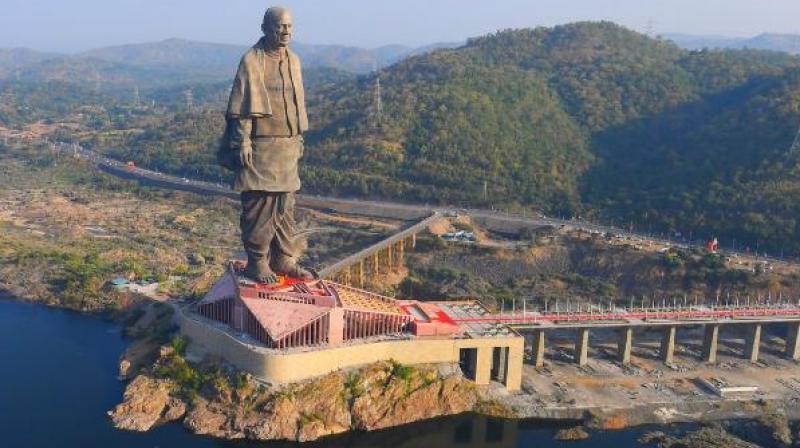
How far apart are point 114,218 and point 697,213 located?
75.6 metres

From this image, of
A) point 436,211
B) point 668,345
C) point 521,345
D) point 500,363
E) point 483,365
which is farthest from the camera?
point 436,211

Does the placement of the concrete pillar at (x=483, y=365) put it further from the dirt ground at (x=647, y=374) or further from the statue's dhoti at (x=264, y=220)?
the statue's dhoti at (x=264, y=220)

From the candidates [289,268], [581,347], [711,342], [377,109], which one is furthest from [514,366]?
[377,109]

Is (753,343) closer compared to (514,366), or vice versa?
(514,366)

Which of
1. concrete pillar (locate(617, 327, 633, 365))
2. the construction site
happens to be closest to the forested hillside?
the construction site

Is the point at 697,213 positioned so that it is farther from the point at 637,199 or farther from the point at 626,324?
the point at 626,324

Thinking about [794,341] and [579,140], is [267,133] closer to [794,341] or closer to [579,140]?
[794,341]

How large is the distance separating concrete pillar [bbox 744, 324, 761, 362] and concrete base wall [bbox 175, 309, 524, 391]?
21.3 metres

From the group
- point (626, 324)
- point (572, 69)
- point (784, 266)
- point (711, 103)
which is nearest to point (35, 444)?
point (626, 324)

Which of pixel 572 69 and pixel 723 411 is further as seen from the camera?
pixel 572 69

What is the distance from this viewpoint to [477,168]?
356ft

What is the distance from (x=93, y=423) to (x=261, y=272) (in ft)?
43.4

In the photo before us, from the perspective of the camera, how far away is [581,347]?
54.7 metres

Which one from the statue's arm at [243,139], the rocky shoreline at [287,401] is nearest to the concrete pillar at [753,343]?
the rocky shoreline at [287,401]
